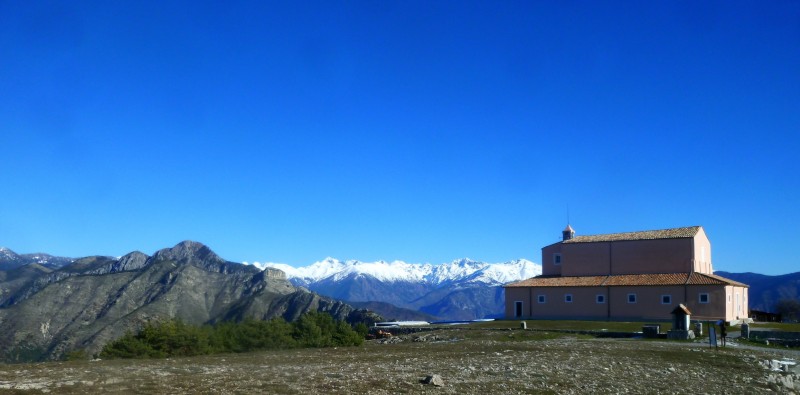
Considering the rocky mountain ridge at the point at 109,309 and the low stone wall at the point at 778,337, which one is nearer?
the low stone wall at the point at 778,337

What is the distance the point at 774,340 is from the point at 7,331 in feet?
519

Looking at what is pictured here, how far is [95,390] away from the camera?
1691 centimetres

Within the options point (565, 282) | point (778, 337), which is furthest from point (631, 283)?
point (778, 337)

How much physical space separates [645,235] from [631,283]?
8349 mm

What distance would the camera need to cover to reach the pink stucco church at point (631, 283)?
6875 cm

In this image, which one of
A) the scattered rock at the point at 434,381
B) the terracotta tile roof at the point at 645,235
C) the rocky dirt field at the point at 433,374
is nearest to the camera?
the rocky dirt field at the point at 433,374

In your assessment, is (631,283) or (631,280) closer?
(631,283)

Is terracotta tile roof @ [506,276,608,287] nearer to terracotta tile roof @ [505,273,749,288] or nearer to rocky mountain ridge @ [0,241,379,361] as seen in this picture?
terracotta tile roof @ [505,273,749,288]

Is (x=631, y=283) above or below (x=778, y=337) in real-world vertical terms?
above

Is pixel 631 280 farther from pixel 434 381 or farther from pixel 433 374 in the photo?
pixel 434 381

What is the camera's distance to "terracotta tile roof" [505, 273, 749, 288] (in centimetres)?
6908

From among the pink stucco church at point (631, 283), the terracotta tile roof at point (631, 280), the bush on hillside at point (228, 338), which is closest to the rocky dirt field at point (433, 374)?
the bush on hillside at point (228, 338)

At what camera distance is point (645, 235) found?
78.6 m

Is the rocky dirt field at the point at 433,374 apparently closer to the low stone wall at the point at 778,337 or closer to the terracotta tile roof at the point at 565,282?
the low stone wall at the point at 778,337
